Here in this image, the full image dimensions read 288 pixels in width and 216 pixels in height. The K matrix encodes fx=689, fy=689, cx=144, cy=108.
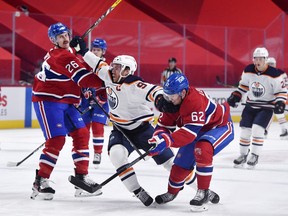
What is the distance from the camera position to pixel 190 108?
384cm

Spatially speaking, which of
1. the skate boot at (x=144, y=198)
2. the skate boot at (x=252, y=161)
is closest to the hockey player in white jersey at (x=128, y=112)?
the skate boot at (x=144, y=198)

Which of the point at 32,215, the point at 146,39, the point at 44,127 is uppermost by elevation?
the point at 146,39

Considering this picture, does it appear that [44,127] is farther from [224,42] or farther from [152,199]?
[224,42]

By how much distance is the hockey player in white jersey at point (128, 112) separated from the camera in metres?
4.15

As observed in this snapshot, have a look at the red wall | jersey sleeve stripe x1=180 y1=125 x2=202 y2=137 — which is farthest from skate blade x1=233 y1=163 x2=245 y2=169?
the red wall

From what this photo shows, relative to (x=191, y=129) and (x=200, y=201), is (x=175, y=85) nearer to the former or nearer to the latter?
(x=191, y=129)

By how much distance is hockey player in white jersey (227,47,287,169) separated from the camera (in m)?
6.22

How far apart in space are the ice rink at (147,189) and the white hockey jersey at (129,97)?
52 centimetres

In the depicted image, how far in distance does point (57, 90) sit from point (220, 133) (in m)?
1.08

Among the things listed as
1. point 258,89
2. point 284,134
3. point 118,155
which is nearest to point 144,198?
point 118,155

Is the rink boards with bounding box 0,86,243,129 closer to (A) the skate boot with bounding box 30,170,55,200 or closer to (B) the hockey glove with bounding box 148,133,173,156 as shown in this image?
(A) the skate boot with bounding box 30,170,55,200

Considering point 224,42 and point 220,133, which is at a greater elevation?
point 224,42

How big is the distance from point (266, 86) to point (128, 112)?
7.99ft

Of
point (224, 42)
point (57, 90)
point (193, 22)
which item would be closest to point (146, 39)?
point (224, 42)
